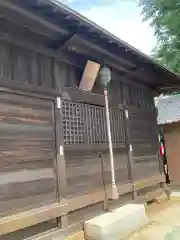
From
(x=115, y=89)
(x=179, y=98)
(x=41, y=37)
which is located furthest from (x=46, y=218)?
(x=179, y=98)

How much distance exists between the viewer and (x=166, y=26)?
15.2m

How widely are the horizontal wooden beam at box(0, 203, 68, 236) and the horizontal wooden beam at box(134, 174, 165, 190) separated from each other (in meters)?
2.87

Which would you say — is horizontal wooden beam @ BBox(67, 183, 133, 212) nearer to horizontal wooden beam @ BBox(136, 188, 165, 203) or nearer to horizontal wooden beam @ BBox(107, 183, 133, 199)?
horizontal wooden beam @ BBox(107, 183, 133, 199)

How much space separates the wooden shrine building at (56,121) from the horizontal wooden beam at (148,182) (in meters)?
0.23

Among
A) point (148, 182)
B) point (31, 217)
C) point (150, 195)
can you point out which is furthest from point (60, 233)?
point (150, 195)

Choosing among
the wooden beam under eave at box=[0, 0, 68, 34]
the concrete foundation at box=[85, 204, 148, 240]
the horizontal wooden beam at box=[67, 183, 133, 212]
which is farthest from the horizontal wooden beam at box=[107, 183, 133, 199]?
the wooden beam under eave at box=[0, 0, 68, 34]

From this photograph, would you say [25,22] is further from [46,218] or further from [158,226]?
[158,226]

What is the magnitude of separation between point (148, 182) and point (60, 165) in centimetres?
369

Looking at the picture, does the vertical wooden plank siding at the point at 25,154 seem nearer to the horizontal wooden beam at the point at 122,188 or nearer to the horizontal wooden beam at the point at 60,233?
the horizontal wooden beam at the point at 60,233

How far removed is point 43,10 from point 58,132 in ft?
6.59

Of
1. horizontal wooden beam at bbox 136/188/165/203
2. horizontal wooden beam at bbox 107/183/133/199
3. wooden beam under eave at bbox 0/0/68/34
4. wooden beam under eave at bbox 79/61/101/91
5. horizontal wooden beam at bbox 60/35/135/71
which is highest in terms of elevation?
horizontal wooden beam at bbox 60/35/135/71

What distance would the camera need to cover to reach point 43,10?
3820mm

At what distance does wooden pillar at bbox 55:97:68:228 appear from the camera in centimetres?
480

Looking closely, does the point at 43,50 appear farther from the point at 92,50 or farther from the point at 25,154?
the point at 25,154
